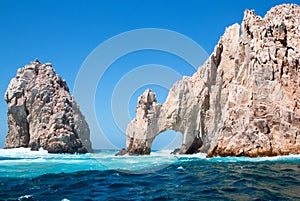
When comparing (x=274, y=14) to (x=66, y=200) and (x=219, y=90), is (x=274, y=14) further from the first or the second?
(x=66, y=200)

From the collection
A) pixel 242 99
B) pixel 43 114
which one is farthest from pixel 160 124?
pixel 43 114

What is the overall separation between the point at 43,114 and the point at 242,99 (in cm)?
4523

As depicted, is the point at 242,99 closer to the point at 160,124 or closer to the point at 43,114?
the point at 160,124

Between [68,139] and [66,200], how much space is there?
2192 inches

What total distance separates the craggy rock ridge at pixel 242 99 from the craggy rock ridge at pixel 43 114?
18.1 metres

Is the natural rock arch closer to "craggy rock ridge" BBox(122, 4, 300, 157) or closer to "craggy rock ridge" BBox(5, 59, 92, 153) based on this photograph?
"craggy rock ridge" BBox(122, 4, 300, 157)

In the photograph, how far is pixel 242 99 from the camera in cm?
4094

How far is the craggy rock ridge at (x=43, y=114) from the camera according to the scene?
67.7m

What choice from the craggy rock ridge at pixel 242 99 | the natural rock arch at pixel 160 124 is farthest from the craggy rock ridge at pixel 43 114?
the craggy rock ridge at pixel 242 99

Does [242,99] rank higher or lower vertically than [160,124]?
higher

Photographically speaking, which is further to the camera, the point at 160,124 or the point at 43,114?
the point at 43,114

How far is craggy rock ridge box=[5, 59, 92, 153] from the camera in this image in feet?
222

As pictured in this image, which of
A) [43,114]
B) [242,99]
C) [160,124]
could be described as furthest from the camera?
[43,114]

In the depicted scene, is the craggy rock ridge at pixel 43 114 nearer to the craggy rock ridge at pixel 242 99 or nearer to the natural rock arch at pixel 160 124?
the natural rock arch at pixel 160 124
